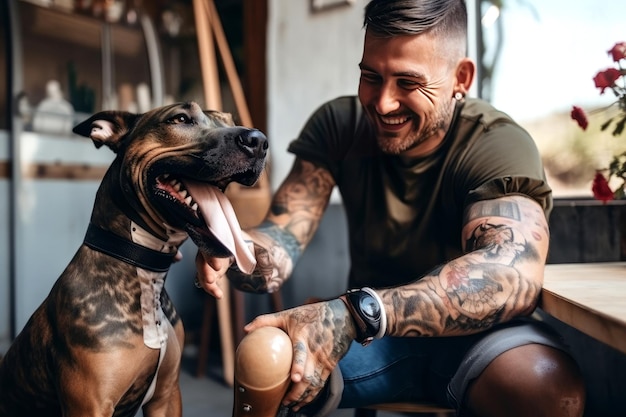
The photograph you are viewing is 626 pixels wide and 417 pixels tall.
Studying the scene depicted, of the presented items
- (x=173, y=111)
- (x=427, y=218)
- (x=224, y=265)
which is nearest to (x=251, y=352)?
(x=224, y=265)

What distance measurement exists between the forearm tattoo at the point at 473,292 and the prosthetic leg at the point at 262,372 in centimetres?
21

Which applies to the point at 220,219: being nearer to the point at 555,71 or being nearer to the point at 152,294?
the point at 152,294

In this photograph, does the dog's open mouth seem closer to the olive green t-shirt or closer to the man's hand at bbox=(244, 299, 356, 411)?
the man's hand at bbox=(244, 299, 356, 411)

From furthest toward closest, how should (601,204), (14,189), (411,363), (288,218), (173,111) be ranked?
(14,189)
(601,204)
(288,218)
(411,363)
(173,111)

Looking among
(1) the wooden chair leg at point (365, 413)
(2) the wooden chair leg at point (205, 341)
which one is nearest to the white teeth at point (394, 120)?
(1) the wooden chair leg at point (365, 413)

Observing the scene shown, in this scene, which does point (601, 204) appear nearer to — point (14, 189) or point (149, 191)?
point (149, 191)

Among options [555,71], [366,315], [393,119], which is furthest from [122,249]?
[555,71]

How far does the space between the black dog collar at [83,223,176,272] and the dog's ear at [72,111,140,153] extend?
0.14m

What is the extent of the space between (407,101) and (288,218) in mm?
419

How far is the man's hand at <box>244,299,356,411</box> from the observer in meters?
0.82

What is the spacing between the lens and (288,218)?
1402 mm

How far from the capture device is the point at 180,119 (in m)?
0.92

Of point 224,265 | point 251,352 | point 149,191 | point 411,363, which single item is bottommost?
point 411,363

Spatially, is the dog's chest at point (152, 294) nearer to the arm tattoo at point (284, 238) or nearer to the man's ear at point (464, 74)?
the arm tattoo at point (284, 238)
